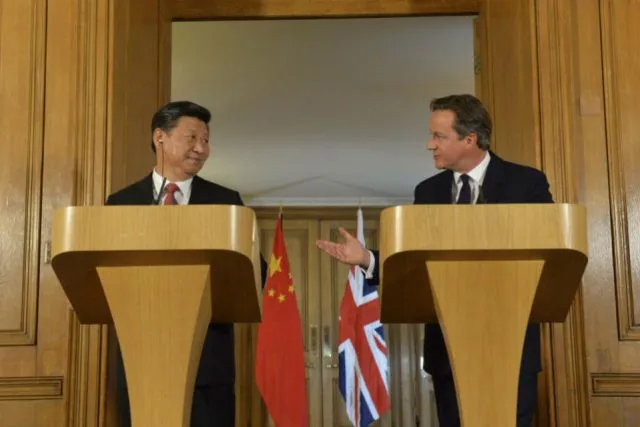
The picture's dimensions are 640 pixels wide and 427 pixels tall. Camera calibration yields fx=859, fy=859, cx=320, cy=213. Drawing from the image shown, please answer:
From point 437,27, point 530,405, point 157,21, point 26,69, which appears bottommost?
point 530,405

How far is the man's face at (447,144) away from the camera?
2.30 m

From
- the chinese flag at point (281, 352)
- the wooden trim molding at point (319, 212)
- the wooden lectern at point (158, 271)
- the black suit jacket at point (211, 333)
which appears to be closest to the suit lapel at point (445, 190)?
the black suit jacket at point (211, 333)

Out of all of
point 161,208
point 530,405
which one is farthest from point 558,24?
point 161,208

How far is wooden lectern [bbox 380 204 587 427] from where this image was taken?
143cm

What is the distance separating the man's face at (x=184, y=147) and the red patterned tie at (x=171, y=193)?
0.07m

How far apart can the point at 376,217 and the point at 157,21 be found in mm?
4966

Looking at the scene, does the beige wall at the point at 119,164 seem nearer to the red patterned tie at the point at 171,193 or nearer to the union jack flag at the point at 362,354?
the red patterned tie at the point at 171,193

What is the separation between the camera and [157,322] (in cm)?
150

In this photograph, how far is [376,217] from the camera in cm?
823

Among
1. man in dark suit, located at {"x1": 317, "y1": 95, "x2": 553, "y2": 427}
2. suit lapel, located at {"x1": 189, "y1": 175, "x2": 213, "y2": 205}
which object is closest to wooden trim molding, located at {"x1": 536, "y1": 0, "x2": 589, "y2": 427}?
man in dark suit, located at {"x1": 317, "y1": 95, "x2": 553, "y2": 427}

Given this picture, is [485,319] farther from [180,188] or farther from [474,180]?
[180,188]

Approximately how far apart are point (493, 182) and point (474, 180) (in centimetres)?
6

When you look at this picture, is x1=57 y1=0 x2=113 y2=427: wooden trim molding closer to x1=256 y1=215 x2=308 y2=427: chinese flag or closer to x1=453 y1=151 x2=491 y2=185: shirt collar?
x1=453 y1=151 x2=491 y2=185: shirt collar

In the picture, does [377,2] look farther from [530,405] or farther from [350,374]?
[350,374]
